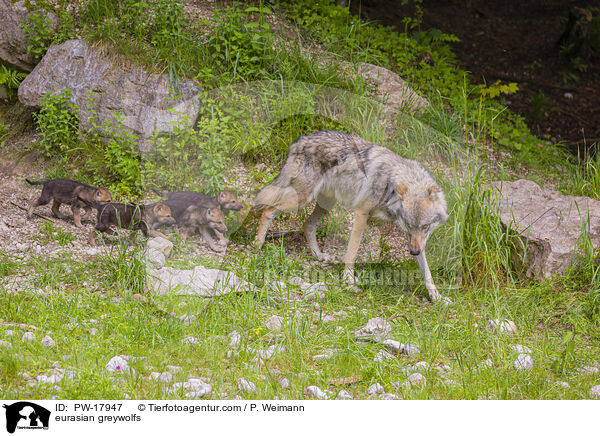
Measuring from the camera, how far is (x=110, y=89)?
7605 millimetres

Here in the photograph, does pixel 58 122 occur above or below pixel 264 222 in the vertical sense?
above

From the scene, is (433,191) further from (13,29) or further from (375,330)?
(13,29)

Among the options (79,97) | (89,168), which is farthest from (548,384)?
(79,97)

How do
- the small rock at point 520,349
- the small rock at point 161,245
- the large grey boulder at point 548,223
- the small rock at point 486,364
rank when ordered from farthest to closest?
the small rock at point 161,245
the large grey boulder at point 548,223
the small rock at point 520,349
the small rock at point 486,364

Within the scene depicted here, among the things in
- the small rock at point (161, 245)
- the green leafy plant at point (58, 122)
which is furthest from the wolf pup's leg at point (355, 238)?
the green leafy plant at point (58, 122)

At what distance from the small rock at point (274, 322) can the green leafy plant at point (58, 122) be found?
169 inches

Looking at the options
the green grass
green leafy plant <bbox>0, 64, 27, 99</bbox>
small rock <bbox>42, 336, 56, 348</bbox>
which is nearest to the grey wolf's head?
the green grass

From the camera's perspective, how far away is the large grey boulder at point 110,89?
24.3ft

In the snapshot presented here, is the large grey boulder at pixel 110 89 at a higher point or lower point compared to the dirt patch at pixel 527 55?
higher

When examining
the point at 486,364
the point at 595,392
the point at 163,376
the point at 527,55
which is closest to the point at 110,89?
the point at 163,376

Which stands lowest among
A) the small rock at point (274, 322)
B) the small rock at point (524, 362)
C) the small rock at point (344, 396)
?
the small rock at point (274, 322)

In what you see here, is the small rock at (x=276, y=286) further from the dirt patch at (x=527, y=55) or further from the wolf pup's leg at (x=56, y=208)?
the dirt patch at (x=527, y=55)

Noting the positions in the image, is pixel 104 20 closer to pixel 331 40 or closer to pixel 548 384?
pixel 331 40

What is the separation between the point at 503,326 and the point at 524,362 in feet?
1.64
